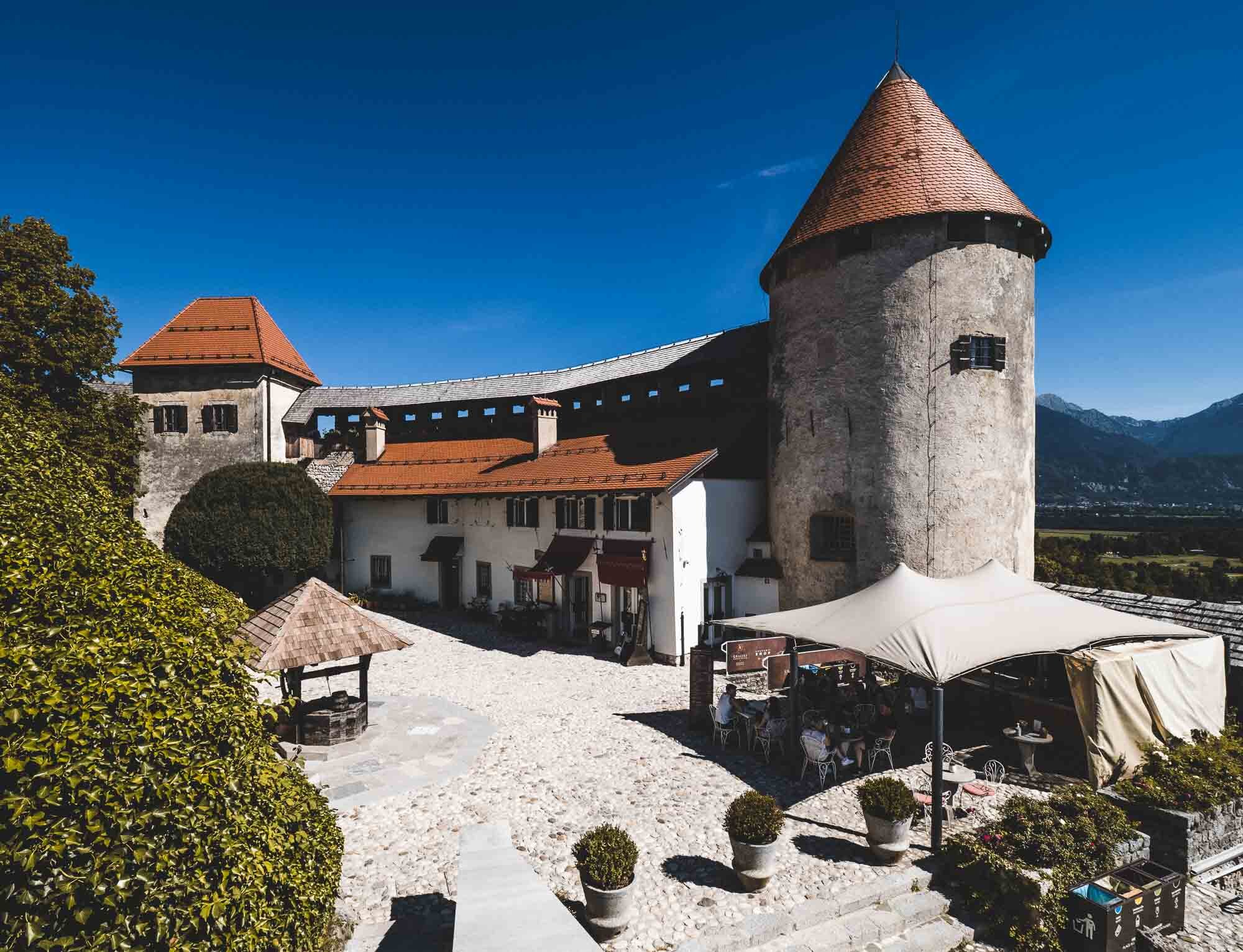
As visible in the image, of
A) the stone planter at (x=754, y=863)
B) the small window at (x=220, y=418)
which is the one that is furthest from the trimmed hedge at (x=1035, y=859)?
the small window at (x=220, y=418)

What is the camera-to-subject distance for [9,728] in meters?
3.37

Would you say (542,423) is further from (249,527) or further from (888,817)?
(888,817)

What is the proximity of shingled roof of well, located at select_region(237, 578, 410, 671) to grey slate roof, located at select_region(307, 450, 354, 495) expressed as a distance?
19459mm

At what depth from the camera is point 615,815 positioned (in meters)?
9.08

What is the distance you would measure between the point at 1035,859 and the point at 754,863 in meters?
3.44

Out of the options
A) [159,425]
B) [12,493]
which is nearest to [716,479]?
[12,493]

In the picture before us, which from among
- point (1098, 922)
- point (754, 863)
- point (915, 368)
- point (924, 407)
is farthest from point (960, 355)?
point (754, 863)

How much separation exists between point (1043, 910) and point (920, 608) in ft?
14.9

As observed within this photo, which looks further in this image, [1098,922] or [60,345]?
[60,345]

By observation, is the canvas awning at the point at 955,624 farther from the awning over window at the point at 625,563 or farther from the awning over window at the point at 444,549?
the awning over window at the point at 444,549

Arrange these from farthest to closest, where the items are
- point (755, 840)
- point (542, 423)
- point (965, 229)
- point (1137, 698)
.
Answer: point (542, 423), point (965, 229), point (1137, 698), point (755, 840)

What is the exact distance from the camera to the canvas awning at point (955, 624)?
29.8 feet

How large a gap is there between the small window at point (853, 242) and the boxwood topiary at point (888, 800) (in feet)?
48.0

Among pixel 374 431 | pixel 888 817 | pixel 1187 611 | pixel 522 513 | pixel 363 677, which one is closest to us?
pixel 888 817
